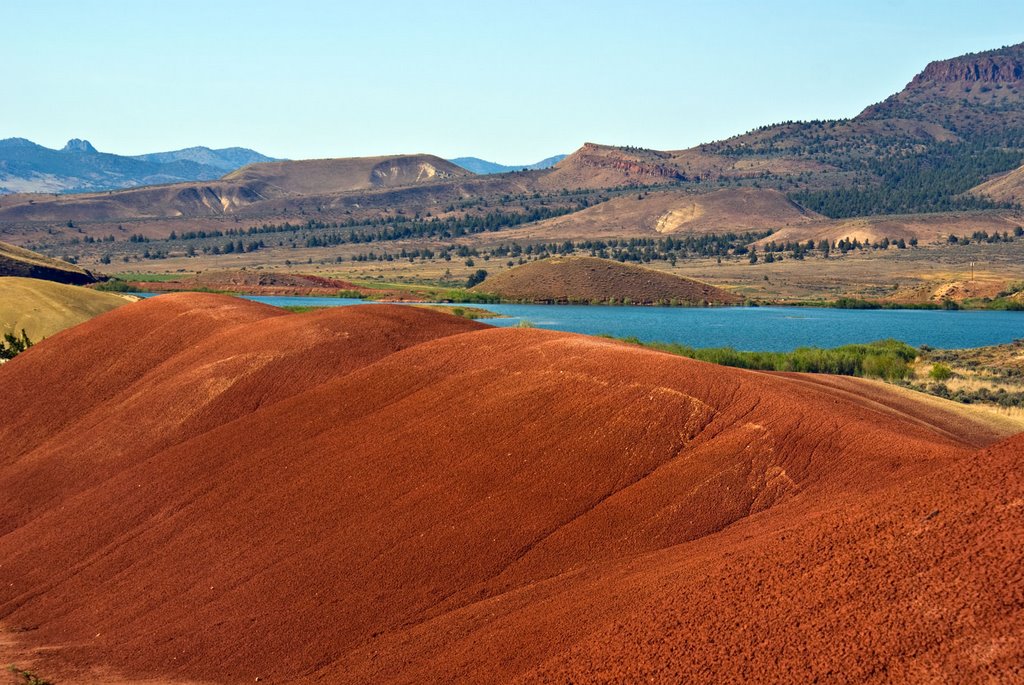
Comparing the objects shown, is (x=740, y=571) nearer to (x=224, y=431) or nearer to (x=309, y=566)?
(x=309, y=566)

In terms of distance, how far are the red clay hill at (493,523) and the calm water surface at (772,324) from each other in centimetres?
4852

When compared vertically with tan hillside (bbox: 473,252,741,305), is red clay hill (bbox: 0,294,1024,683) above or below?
above

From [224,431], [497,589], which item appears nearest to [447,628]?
[497,589]

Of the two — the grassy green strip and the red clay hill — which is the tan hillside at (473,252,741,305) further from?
the red clay hill

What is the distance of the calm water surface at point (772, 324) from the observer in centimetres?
8475

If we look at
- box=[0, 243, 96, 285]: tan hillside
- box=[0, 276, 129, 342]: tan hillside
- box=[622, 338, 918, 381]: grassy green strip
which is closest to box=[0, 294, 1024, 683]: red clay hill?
box=[622, 338, 918, 381]: grassy green strip

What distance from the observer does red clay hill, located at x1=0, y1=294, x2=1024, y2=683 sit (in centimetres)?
1567

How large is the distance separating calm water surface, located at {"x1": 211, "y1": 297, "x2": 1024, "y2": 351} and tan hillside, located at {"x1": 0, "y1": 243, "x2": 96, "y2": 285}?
83.1 feet

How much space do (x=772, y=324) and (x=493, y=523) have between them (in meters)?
78.6

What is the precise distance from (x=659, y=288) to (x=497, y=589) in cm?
11135

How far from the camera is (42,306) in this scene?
2677 inches

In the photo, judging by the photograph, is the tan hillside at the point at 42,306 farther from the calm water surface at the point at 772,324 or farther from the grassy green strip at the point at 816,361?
the calm water surface at the point at 772,324

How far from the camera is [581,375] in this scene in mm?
29953

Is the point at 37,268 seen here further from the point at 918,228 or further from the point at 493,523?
the point at 918,228
